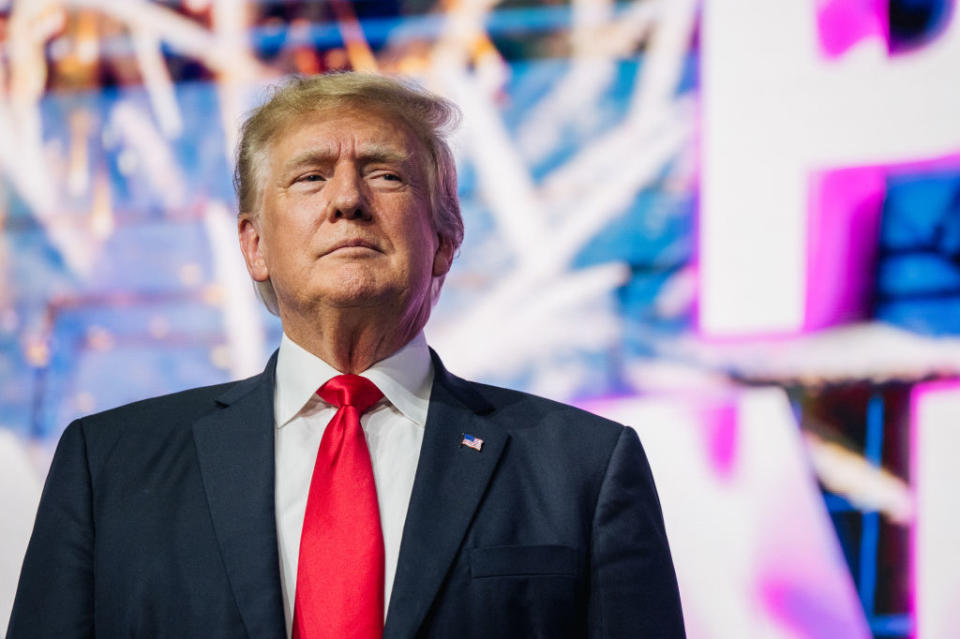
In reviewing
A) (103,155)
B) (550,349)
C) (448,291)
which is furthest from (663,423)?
(103,155)

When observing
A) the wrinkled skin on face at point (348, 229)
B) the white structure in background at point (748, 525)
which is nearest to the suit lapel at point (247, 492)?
the wrinkled skin on face at point (348, 229)

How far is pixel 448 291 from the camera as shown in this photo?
2496mm

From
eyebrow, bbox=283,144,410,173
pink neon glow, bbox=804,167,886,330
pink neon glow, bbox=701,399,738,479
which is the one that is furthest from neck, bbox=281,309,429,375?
pink neon glow, bbox=804,167,886,330

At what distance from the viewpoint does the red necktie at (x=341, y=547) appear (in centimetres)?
137

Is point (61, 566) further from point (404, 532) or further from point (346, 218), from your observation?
point (346, 218)

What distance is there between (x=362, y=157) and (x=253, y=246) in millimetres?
247

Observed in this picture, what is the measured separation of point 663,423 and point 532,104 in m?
0.80

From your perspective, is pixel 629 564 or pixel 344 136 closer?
pixel 629 564

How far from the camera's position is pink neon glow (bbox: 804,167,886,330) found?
7.72 feet

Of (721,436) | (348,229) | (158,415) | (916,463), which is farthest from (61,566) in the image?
(916,463)

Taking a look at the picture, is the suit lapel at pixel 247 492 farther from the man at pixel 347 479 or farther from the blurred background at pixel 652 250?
the blurred background at pixel 652 250

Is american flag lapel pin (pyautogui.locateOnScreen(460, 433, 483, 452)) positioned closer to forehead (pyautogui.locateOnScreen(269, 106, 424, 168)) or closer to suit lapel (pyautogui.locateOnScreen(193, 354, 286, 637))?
suit lapel (pyautogui.locateOnScreen(193, 354, 286, 637))

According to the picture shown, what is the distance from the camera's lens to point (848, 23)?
2.41 m

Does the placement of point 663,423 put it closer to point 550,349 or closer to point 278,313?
point 550,349
